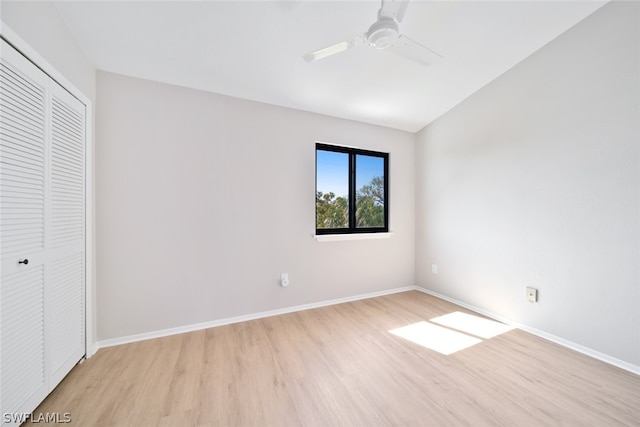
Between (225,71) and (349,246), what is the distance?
7.41 feet

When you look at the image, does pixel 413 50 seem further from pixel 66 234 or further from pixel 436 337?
pixel 66 234

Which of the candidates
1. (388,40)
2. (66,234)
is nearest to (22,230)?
(66,234)

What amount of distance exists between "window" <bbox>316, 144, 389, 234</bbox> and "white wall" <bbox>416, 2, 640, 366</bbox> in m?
0.87

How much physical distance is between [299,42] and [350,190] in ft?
5.64

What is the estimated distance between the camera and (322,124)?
286cm

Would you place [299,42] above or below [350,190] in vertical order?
above

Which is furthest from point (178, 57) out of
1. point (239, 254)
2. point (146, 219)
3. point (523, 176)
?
point (523, 176)

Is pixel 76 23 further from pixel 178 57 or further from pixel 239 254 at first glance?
pixel 239 254

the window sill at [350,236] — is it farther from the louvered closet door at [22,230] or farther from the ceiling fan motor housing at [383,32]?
the louvered closet door at [22,230]

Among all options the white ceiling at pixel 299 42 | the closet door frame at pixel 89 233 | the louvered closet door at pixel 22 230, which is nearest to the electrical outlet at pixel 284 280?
the closet door frame at pixel 89 233

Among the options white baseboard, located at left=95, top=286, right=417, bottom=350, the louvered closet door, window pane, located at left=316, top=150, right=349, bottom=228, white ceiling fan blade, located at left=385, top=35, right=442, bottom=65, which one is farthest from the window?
the louvered closet door

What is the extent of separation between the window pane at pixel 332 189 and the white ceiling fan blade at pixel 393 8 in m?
1.72

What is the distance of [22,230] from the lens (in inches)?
49.2

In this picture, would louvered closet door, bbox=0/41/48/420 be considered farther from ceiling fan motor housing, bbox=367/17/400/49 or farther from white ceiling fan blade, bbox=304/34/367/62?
ceiling fan motor housing, bbox=367/17/400/49
